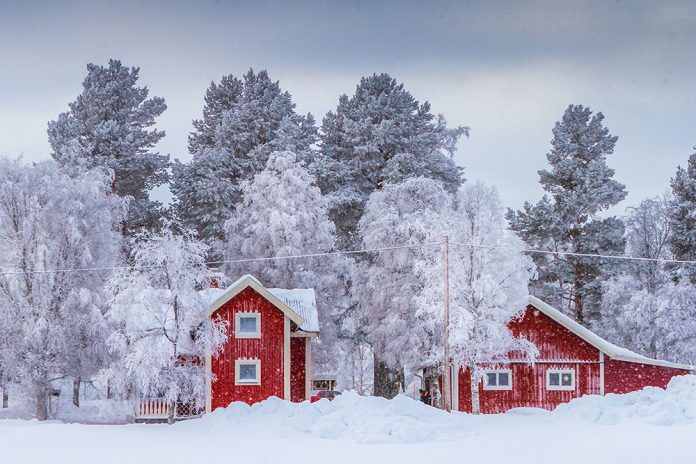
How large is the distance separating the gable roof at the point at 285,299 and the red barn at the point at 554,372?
856cm

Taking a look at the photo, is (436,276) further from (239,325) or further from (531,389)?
(239,325)

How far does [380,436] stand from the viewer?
87.4 feet

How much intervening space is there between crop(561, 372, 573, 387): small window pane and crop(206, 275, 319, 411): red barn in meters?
14.3

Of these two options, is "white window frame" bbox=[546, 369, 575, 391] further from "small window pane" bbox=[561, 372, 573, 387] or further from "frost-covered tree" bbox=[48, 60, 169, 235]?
"frost-covered tree" bbox=[48, 60, 169, 235]

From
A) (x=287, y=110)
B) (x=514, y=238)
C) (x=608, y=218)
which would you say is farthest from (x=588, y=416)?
(x=287, y=110)

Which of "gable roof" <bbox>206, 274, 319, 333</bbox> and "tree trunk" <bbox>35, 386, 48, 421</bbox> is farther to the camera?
"gable roof" <bbox>206, 274, 319, 333</bbox>

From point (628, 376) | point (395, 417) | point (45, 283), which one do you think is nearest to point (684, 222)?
point (628, 376)

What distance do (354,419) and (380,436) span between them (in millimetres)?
2230

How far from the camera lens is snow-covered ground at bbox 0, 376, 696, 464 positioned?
23391mm

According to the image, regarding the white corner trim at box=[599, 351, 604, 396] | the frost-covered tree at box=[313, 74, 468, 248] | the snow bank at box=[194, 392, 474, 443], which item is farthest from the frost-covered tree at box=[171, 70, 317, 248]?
the snow bank at box=[194, 392, 474, 443]

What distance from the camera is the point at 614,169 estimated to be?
5722 cm

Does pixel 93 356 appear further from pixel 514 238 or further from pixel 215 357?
pixel 514 238

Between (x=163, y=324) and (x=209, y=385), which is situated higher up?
(x=163, y=324)

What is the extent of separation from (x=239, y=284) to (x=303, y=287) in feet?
31.1
